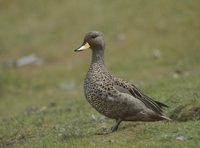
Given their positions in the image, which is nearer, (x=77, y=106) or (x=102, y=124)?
(x=102, y=124)

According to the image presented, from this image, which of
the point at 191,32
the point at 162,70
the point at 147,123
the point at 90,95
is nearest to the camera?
the point at 90,95

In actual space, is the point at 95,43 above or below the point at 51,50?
above

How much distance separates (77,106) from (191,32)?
12.3 metres

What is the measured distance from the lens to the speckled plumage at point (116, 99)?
12.1m

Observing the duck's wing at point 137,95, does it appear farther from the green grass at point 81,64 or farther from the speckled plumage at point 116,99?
the green grass at point 81,64

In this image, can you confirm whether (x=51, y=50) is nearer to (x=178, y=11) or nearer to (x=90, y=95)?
(x=178, y=11)

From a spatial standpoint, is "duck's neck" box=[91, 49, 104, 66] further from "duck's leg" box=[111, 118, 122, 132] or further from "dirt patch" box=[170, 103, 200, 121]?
"dirt patch" box=[170, 103, 200, 121]

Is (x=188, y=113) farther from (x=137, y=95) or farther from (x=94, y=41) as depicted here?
(x=94, y=41)

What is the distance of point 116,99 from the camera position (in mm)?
12172

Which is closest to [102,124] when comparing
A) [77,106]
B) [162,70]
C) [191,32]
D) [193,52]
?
[77,106]

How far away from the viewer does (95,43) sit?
12.9m

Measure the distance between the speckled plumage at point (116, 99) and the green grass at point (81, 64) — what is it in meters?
0.27

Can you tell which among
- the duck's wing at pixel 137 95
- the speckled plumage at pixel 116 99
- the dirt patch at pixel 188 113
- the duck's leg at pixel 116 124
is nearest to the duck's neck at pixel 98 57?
the speckled plumage at pixel 116 99

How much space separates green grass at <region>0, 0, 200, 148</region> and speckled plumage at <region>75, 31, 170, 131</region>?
10.8 inches
